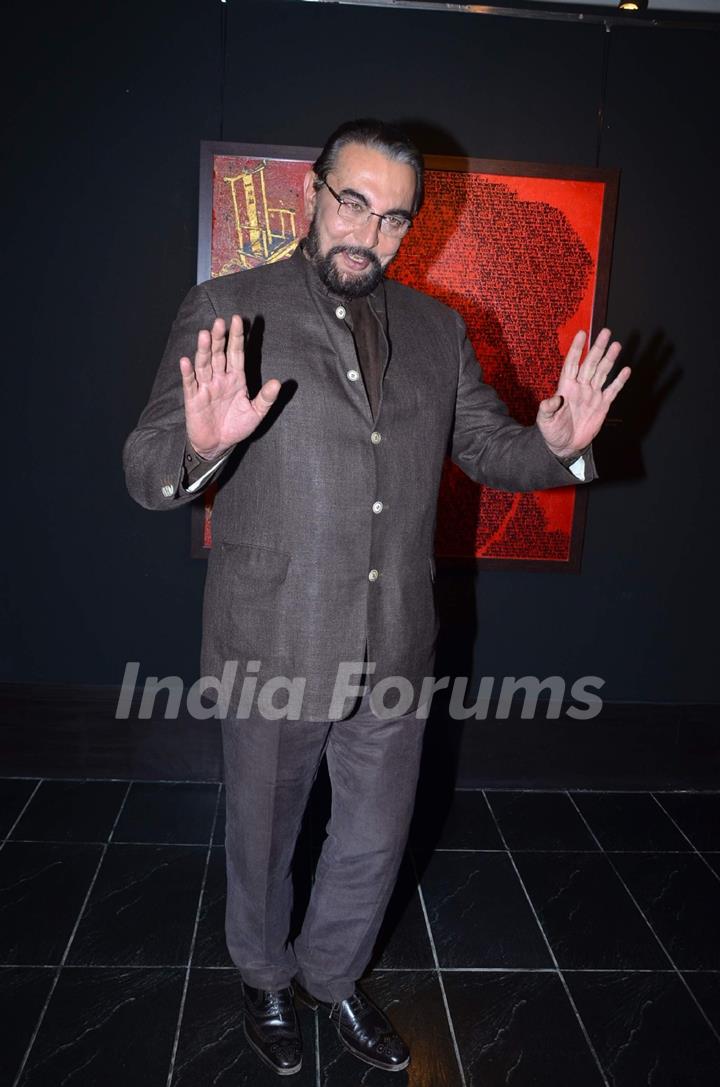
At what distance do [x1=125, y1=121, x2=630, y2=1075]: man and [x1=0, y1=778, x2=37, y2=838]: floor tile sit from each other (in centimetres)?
119

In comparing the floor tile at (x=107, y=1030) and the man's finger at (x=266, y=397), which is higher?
the man's finger at (x=266, y=397)

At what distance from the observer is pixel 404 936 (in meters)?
2.58

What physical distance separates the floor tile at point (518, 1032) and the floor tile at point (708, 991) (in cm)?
33

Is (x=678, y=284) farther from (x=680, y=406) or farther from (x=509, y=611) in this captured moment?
(x=509, y=611)

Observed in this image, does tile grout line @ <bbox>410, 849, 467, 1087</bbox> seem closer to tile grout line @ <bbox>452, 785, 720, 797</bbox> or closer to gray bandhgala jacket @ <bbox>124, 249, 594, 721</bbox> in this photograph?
tile grout line @ <bbox>452, 785, 720, 797</bbox>

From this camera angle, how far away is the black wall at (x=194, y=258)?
9.76 feet

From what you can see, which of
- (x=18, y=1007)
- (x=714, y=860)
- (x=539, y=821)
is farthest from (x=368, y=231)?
(x=714, y=860)

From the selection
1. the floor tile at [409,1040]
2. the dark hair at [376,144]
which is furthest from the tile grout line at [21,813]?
the dark hair at [376,144]

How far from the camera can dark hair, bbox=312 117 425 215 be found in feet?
6.19

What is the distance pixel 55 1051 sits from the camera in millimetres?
2082

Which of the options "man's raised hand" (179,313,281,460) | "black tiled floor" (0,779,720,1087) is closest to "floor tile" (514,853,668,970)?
"black tiled floor" (0,779,720,1087)

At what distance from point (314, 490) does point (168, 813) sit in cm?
169

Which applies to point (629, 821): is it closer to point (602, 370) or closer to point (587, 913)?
point (587, 913)
